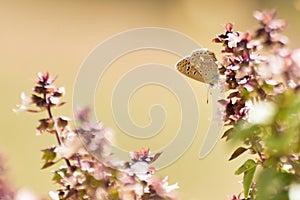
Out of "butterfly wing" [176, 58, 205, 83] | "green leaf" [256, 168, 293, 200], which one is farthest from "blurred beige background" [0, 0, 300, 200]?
"green leaf" [256, 168, 293, 200]

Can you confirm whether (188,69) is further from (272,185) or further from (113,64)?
(113,64)

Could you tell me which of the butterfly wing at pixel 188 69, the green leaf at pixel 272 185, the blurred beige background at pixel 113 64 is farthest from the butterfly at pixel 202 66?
the blurred beige background at pixel 113 64

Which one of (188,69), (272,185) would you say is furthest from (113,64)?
(272,185)

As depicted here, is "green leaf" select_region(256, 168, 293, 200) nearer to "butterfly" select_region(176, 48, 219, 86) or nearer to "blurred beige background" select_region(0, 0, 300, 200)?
"butterfly" select_region(176, 48, 219, 86)

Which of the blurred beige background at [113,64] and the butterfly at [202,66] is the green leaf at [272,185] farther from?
the blurred beige background at [113,64]

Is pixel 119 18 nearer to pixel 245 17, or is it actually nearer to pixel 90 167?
pixel 245 17
